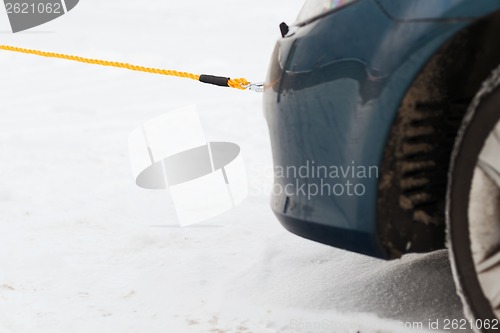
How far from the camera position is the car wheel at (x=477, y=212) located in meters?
1.88

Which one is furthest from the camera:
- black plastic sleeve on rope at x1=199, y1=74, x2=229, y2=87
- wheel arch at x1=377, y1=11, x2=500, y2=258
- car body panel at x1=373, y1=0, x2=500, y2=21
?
black plastic sleeve on rope at x1=199, y1=74, x2=229, y2=87

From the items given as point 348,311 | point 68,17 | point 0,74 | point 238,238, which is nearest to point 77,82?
point 0,74

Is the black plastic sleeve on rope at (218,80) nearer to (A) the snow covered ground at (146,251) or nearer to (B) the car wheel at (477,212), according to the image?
(A) the snow covered ground at (146,251)

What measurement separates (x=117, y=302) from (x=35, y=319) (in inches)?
12.0

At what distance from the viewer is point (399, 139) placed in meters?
1.99

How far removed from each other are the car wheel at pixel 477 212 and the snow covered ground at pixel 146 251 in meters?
0.47

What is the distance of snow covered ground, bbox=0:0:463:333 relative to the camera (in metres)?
2.60

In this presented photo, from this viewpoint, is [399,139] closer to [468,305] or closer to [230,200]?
[468,305]

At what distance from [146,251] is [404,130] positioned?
172cm

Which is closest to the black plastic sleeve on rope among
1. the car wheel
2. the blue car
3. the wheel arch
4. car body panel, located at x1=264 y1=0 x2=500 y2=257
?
car body panel, located at x1=264 y1=0 x2=500 y2=257

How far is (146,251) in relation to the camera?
11.2 ft

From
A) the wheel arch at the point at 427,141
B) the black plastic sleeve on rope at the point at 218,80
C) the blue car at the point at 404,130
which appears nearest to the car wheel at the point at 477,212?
the blue car at the point at 404,130

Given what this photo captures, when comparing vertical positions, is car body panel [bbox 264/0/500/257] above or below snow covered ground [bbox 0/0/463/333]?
above

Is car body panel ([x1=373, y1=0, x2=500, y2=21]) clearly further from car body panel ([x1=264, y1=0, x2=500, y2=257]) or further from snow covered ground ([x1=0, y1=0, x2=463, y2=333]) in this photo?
snow covered ground ([x1=0, y1=0, x2=463, y2=333])
